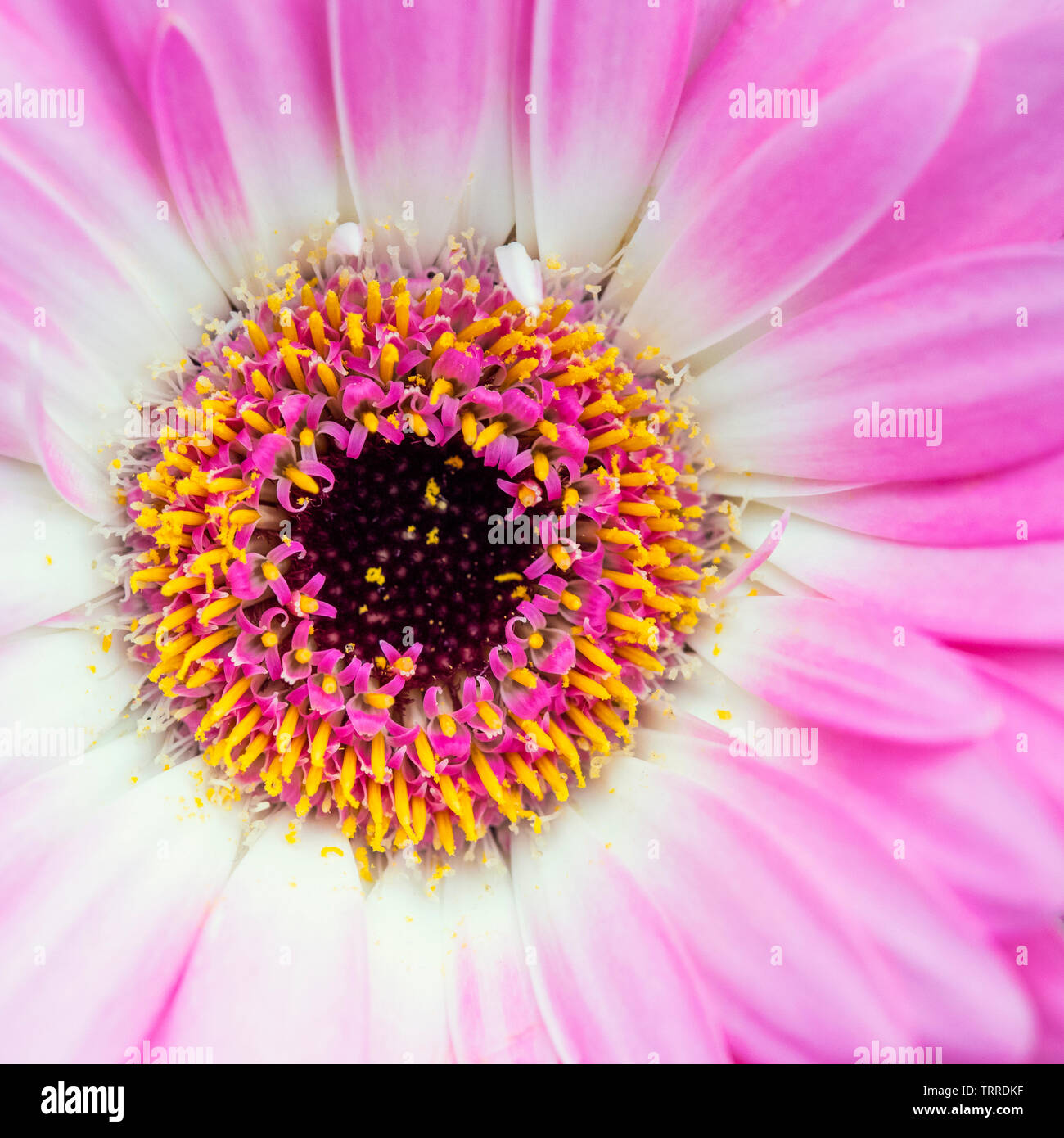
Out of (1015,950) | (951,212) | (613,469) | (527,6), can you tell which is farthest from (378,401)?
(1015,950)

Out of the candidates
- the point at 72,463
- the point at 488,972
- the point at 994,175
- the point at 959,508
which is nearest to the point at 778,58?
the point at 994,175

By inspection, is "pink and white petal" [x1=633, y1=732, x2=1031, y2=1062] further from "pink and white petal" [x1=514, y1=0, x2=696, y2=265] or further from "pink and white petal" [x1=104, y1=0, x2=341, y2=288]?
"pink and white petal" [x1=104, y1=0, x2=341, y2=288]

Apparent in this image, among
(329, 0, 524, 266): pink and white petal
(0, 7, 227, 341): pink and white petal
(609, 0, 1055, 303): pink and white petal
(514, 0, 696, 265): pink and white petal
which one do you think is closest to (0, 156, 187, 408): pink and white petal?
(0, 7, 227, 341): pink and white petal

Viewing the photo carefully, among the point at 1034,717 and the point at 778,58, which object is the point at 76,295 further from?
the point at 1034,717

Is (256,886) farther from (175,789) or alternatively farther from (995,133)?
(995,133)

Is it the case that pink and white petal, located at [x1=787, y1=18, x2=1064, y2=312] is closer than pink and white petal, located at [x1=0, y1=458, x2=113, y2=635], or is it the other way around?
pink and white petal, located at [x1=787, y1=18, x2=1064, y2=312]

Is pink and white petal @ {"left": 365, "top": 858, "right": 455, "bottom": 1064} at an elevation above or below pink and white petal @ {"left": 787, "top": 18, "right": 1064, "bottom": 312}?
below
